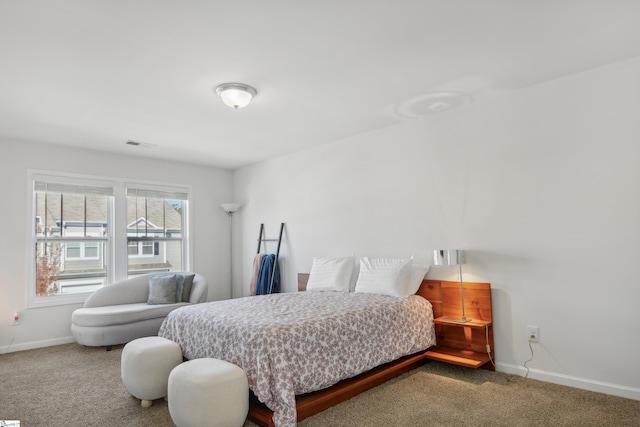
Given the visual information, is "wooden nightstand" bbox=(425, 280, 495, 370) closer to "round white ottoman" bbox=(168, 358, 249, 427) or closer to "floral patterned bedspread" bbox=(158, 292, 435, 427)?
"floral patterned bedspread" bbox=(158, 292, 435, 427)

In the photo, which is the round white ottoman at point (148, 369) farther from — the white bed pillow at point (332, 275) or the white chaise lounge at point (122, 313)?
the white bed pillow at point (332, 275)

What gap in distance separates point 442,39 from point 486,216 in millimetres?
1740

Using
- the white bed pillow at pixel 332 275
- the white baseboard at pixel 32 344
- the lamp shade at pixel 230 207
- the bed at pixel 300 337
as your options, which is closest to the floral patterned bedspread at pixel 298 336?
the bed at pixel 300 337

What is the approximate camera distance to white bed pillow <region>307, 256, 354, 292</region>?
4348 millimetres

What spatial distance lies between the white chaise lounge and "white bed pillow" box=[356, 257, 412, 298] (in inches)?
93.0

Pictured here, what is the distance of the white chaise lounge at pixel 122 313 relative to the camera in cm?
440

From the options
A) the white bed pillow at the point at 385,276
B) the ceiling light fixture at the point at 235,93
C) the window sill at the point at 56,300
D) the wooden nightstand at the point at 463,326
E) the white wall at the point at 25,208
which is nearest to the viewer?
the ceiling light fixture at the point at 235,93

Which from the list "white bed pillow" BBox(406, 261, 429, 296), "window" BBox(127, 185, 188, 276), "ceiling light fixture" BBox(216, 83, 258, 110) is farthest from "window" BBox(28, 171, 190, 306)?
"white bed pillow" BBox(406, 261, 429, 296)

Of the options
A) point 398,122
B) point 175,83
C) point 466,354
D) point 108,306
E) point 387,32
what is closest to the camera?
point 387,32

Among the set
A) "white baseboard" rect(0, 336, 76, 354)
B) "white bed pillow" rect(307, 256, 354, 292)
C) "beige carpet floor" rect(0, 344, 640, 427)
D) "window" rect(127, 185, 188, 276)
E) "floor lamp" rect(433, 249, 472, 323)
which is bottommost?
"beige carpet floor" rect(0, 344, 640, 427)

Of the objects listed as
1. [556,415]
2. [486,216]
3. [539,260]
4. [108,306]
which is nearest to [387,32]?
[486,216]

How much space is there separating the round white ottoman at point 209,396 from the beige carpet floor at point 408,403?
1.28ft

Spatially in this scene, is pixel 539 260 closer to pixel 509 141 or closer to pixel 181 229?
pixel 509 141

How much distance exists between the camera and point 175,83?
3199 mm
